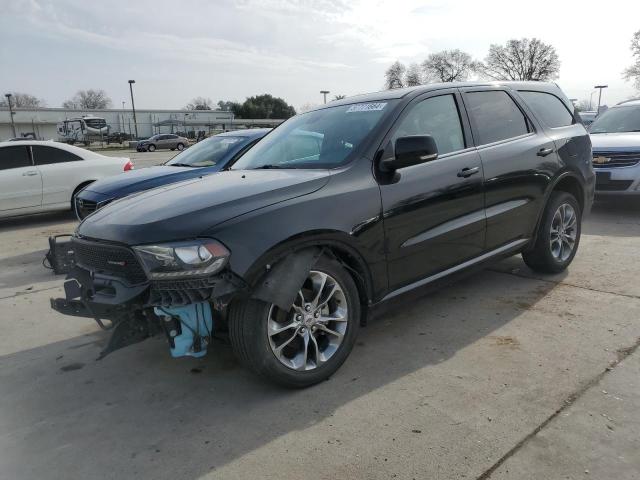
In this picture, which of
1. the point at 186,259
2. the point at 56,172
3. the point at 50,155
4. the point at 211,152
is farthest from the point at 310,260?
Result: the point at 50,155

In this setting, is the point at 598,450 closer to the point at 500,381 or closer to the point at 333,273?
the point at 500,381

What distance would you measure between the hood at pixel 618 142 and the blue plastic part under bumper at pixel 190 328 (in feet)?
24.5

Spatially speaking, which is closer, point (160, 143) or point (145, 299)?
point (145, 299)

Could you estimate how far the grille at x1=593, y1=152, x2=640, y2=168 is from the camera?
7.83 metres

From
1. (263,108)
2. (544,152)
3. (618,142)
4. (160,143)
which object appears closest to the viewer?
(544,152)

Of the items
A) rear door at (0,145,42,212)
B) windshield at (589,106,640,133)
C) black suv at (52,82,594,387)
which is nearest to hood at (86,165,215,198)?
black suv at (52,82,594,387)

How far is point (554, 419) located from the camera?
269 cm

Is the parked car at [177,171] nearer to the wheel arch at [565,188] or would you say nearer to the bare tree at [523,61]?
the wheel arch at [565,188]

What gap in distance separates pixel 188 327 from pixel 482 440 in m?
1.66

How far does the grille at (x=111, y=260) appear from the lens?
283 centimetres

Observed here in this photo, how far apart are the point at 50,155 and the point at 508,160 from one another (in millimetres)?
8338

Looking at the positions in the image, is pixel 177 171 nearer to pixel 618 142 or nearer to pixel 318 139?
pixel 318 139

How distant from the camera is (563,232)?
4996mm

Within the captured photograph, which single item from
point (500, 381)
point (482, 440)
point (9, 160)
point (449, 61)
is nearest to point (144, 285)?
point (482, 440)
